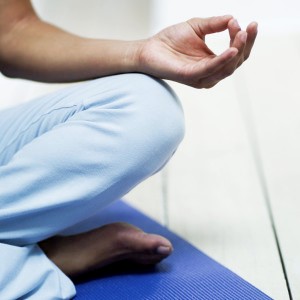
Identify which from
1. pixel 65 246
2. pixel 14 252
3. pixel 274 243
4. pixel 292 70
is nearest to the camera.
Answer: pixel 14 252

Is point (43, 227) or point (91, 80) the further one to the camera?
point (91, 80)

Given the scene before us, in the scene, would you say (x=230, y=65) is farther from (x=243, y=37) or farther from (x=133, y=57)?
(x=133, y=57)

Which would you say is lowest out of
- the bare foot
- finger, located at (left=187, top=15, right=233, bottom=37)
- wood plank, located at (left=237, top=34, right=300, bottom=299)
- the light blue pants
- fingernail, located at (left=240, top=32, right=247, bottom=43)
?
wood plank, located at (left=237, top=34, right=300, bottom=299)

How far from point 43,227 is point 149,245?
6.8 inches

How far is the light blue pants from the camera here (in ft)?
2.52

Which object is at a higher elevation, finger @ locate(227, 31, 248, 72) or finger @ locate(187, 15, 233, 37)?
finger @ locate(187, 15, 233, 37)

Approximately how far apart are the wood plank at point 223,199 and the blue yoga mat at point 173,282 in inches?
1.9

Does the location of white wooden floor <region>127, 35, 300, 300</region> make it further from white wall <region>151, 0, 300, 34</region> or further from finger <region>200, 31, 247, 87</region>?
white wall <region>151, 0, 300, 34</region>

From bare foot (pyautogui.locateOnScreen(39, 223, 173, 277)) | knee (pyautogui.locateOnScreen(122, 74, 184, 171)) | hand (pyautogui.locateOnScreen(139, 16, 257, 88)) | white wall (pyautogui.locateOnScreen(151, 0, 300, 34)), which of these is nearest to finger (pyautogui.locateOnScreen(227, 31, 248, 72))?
hand (pyautogui.locateOnScreen(139, 16, 257, 88))

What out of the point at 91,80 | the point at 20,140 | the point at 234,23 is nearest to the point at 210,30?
the point at 234,23

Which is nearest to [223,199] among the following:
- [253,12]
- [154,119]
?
[154,119]

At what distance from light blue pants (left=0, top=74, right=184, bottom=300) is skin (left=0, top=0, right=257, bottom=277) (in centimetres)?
6

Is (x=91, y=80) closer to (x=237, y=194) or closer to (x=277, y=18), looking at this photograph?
(x=237, y=194)

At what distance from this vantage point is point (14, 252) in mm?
769
